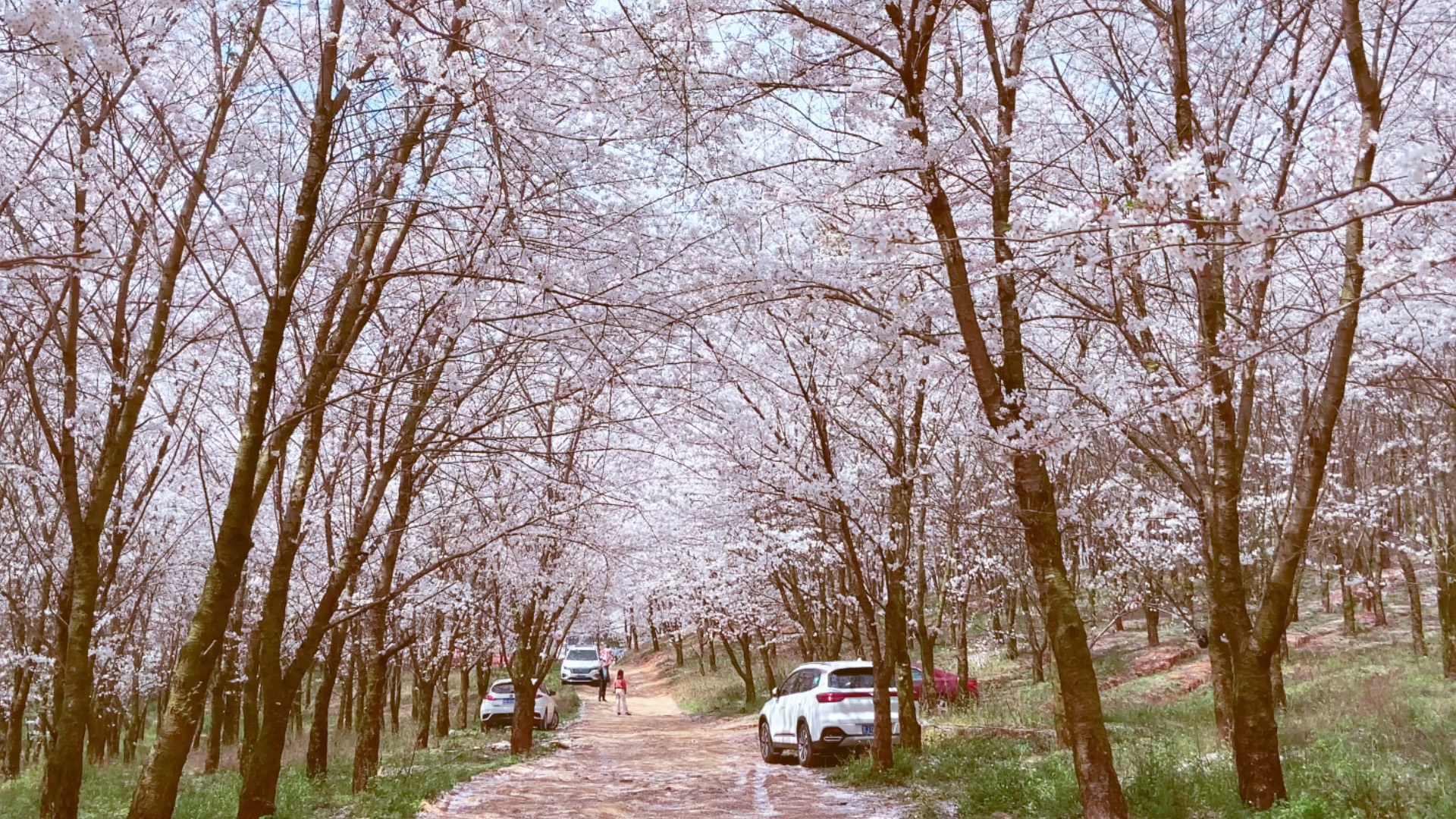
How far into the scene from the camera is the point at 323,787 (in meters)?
13.6

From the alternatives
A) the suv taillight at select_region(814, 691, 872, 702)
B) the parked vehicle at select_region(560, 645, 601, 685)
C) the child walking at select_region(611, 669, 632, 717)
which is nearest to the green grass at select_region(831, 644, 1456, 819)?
the suv taillight at select_region(814, 691, 872, 702)

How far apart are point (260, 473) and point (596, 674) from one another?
42070 mm

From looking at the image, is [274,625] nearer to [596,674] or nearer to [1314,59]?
[1314,59]

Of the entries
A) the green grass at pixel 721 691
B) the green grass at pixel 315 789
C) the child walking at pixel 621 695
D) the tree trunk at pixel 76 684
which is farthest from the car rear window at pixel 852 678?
the child walking at pixel 621 695

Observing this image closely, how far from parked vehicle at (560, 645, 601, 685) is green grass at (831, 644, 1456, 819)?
101 ft

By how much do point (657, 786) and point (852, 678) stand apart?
11.2ft

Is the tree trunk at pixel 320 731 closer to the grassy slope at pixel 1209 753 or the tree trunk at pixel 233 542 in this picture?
the grassy slope at pixel 1209 753

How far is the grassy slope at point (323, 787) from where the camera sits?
11.4 metres

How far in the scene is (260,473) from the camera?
699 centimetres

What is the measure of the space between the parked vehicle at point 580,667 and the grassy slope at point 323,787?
983 inches

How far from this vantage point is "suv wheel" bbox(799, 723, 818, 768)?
14.8 metres

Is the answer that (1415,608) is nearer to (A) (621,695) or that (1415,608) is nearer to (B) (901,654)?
(B) (901,654)

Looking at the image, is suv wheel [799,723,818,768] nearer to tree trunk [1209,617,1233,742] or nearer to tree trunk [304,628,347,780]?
tree trunk [1209,617,1233,742]

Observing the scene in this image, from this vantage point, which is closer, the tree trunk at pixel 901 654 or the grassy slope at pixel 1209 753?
the grassy slope at pixel 1209 753
